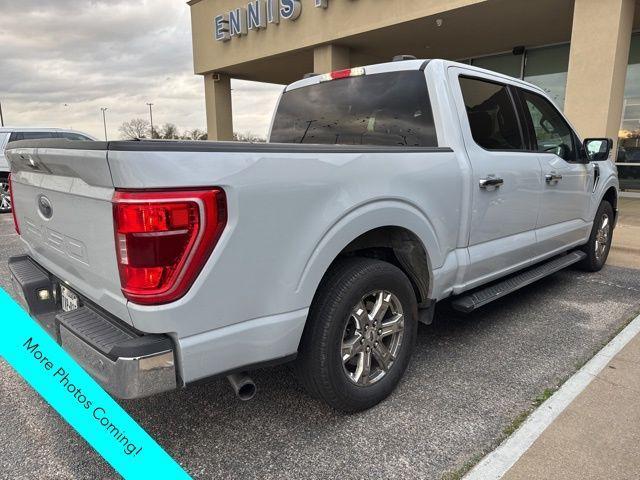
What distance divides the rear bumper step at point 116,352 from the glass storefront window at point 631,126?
1298 centimetres

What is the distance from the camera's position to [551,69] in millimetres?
12523

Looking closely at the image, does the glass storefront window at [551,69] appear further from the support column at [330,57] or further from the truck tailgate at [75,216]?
the truck tailgate at [75,216]

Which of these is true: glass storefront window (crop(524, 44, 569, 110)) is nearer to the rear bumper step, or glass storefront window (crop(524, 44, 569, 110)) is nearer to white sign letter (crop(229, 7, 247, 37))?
white sign letter (crop(229, 7, 247, 37))

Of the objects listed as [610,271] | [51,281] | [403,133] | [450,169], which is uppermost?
[403,133]

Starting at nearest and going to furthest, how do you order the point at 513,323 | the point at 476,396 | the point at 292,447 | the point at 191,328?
the point at 191,328, the point at 292,447, the point at 476,396, the point at 513,323

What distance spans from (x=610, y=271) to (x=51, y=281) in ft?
18.3

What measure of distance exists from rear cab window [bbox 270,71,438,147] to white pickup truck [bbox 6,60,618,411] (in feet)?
0.04

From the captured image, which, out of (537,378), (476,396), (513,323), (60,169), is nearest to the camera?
(60,169)

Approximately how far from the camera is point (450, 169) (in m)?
2.91

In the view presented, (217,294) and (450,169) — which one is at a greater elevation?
(450,169)

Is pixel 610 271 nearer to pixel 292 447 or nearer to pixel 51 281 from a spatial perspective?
pixel 292 447

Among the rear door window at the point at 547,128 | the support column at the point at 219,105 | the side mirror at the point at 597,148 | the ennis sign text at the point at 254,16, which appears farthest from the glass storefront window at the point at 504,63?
the rear door window at the point at 547,128

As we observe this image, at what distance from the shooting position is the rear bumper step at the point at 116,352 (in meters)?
1.78

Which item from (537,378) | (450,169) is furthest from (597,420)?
(450,169)
